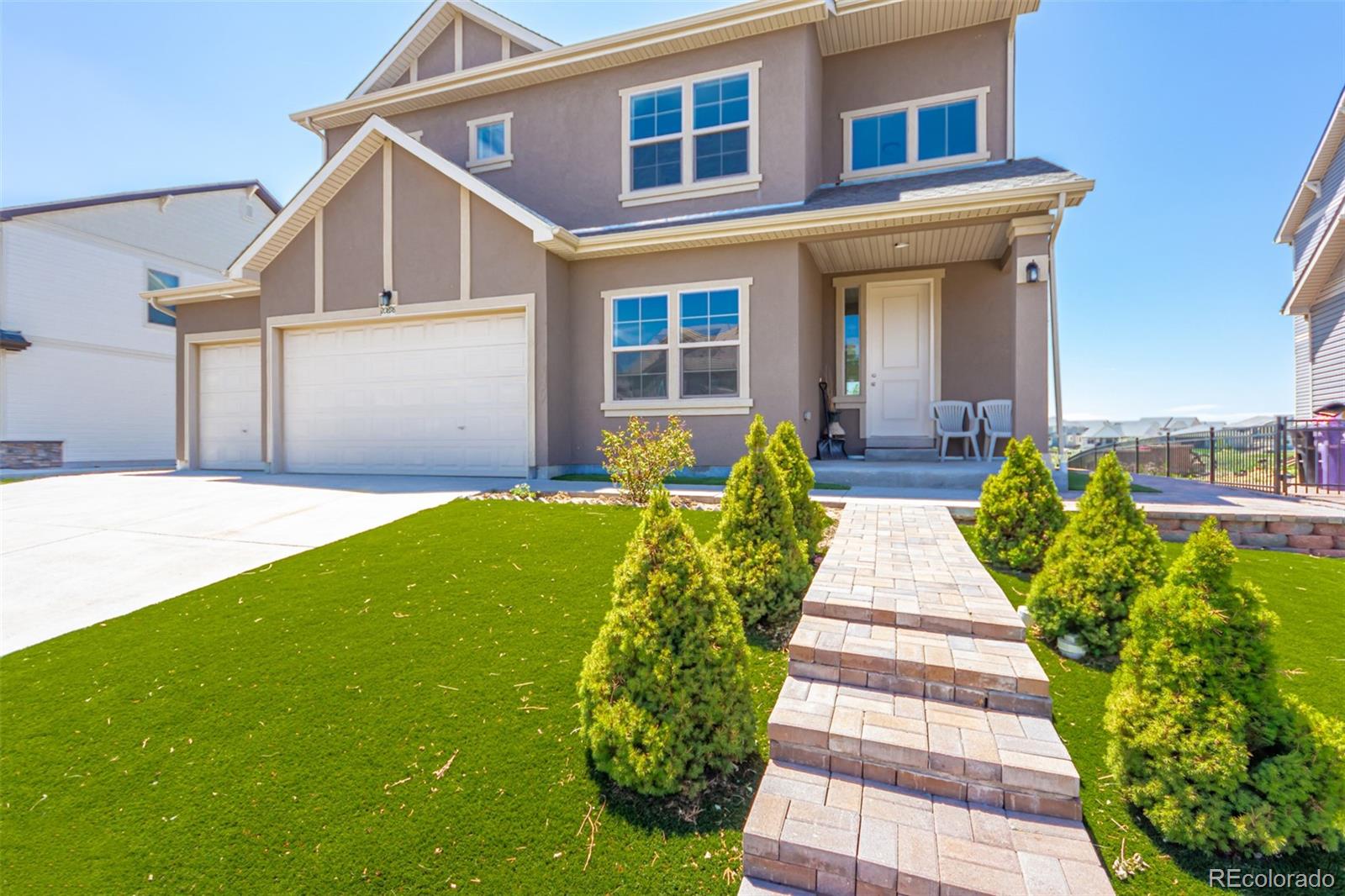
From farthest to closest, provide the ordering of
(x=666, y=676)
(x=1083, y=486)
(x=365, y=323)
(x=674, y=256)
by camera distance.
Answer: (x=365, y=323), (x=674, y=256), (x=1083, y=486), (x=666, y=676)

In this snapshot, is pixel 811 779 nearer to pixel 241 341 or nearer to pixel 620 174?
pixel 620 174

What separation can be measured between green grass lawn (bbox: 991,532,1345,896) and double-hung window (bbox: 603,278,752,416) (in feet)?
16.3

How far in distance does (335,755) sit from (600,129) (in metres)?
10.2

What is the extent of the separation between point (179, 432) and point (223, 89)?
661 centimetres

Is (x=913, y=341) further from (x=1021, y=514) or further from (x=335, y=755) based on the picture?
(x=335, y=755)

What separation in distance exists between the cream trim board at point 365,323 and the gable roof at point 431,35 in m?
5.66

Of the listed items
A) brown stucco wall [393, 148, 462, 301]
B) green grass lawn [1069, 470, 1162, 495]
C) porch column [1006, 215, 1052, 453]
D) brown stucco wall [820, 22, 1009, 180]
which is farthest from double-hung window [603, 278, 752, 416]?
green grass lawn [1069, 470, 1162, 495]

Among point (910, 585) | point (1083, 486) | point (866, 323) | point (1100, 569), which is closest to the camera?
point (1100, 569)

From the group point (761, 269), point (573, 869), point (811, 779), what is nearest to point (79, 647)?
point (573, 869)

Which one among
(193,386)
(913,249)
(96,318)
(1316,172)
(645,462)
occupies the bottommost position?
(645,462)

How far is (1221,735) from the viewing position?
1.85 metres

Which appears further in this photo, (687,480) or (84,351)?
(84,351)

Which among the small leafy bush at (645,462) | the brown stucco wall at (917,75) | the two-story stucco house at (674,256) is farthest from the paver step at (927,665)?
the brown stucco wall at (917,75)

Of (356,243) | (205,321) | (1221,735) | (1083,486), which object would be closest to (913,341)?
(1083,486)
